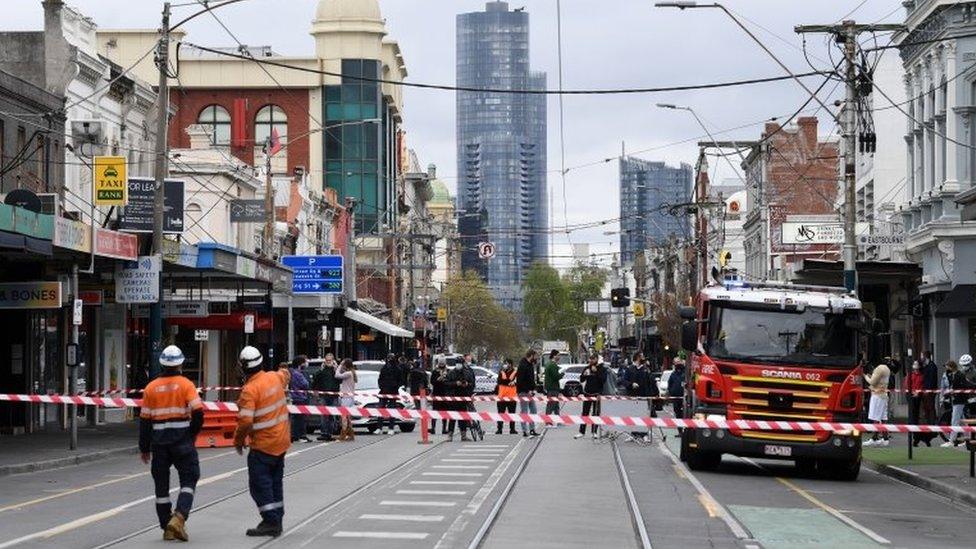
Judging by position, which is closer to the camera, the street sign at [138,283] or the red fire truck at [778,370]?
the red fire truck at [778,370]

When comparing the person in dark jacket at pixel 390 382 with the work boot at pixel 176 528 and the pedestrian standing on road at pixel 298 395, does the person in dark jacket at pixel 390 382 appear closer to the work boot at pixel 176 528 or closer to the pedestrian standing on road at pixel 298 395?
the pedestrian standing on road at pixel 298 395

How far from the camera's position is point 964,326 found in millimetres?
41906

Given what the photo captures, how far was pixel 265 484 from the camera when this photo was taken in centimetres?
1599

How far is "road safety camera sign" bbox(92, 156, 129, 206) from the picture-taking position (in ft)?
121

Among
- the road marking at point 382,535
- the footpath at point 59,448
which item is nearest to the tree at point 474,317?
the footpath at point 59,448

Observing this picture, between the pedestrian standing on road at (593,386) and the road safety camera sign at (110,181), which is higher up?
the road safety camera sign at (110,181)

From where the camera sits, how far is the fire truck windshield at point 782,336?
83.8 feet

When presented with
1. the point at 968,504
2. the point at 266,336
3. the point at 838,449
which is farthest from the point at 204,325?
the point at 968,504

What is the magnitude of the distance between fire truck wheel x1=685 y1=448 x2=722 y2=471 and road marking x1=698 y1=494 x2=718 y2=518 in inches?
181

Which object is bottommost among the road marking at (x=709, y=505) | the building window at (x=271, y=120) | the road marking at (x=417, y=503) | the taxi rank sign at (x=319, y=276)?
→ the road marking at (x=709, y=505)

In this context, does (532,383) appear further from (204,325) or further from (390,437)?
(204,325)

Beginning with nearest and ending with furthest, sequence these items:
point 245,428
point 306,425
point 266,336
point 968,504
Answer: point 245,428
point 968,504
point 306,425
point 266,336

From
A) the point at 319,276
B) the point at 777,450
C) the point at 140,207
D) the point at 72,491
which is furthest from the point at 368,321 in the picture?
the point at 72,491

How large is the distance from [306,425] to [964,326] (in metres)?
15.9
